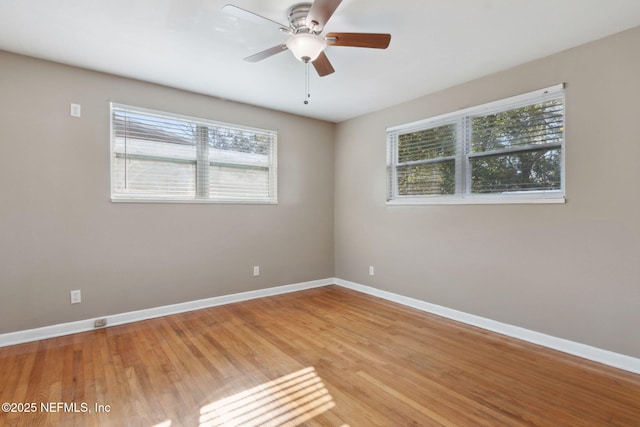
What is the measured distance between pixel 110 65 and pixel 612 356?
16.4 ft

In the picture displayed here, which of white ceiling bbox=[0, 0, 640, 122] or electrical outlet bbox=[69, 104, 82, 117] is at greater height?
white ceiling bbox=[0, 0, 640, 122]

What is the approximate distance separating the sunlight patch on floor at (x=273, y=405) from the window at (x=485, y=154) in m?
2.46

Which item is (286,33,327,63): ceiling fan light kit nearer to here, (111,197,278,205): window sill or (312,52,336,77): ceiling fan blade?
(312,52,336,77): ceiling fan blade

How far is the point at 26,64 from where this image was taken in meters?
2.84

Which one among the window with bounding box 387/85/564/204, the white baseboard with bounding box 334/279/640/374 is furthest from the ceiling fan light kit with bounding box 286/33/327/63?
the white baseboard with bounding box 334/279/640/374

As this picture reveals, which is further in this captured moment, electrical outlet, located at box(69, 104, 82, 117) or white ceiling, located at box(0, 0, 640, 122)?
electrical outlet, located at box(69, 104, 82, 117)

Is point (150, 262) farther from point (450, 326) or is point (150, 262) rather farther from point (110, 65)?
point (450, 326)

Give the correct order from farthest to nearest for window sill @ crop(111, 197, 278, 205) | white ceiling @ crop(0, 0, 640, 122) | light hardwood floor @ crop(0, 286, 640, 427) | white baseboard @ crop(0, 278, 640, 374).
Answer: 1. window sill @ crop(111, 197, 278, 205)
2. white baseboard @ crop(0, 278, 640, 374)
3. white ceiling @ crop(0, 0, 640, 122)
4. light hardwood floor @ crop(0, 286, 640, 427)

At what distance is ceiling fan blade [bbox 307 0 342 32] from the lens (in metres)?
1.75

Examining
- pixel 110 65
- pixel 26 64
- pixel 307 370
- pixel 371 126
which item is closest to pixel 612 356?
pixel 307 370

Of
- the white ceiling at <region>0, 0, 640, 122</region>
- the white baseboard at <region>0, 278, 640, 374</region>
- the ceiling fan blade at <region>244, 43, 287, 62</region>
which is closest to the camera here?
the white ceiling at <region>0, 0, 640, 122</region>

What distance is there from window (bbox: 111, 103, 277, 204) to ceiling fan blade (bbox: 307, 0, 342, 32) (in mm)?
2300

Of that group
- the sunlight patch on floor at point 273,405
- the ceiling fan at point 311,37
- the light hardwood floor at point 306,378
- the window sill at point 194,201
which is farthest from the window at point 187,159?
the sunlight patch on floor at point 273,405

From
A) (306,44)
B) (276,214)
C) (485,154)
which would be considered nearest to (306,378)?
(306,44)
